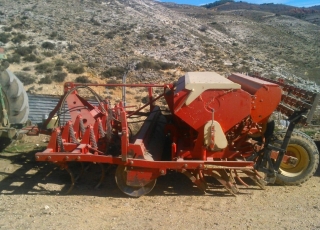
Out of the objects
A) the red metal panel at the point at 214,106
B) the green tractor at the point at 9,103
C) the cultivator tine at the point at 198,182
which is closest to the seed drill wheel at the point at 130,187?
the cultivator tine at the point at 198,182

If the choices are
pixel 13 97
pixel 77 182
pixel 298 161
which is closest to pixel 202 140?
pixel 298 161

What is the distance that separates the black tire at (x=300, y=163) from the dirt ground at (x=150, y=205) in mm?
137

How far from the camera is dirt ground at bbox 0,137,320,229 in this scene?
5.05m

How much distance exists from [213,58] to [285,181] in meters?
20.9

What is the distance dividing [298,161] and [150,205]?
2.71 metres

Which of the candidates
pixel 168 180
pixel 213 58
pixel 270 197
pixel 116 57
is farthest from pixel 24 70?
pixel 270 197

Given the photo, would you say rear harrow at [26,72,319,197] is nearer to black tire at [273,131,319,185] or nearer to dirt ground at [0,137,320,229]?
black tire at [273,131,319,185]

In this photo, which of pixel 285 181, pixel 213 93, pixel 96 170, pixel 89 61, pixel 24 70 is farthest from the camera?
pixel 89 61

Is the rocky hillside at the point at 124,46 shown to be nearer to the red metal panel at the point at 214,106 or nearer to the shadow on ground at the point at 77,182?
the shadow on ground at the point at 77,182

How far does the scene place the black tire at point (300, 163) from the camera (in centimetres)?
640

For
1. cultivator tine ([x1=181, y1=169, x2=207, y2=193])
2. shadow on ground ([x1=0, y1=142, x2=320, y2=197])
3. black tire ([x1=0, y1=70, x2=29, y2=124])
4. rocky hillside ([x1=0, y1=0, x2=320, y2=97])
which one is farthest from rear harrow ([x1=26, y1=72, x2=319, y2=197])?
rocky hillside ([x1=0, y1=0, x2=320, y2=97])

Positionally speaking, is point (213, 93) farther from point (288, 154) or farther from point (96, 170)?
point (96, 170)

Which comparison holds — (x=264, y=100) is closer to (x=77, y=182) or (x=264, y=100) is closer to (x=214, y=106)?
(x=214, y=106)

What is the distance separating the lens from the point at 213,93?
18.5 ft
